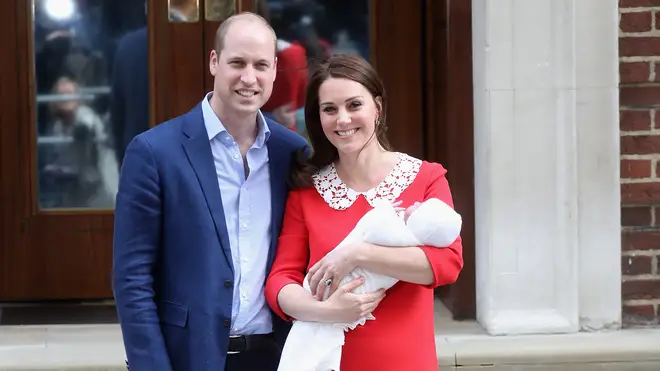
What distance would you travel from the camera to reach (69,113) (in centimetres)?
532

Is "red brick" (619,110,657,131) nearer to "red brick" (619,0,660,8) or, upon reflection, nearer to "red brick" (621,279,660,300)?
"red brick" (619,0,660,8)

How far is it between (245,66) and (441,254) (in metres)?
0.72

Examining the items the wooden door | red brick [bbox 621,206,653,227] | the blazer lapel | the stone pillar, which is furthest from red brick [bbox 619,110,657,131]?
the blazer lapel

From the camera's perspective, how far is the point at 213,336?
2.84 metres

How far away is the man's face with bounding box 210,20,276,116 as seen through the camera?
2.81 metres

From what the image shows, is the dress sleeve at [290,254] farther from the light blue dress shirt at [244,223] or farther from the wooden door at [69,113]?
the wooden door at [69,113]

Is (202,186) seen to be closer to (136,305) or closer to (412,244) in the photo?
(136,305)

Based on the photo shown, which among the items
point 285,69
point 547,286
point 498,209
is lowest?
point 547,286

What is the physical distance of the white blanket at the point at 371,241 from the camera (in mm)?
2701

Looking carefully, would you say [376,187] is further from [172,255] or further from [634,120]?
[634,120]

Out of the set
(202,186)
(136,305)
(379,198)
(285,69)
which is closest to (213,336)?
(136,305)

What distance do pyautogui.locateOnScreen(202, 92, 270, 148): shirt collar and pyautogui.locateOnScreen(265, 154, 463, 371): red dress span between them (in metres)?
0.18

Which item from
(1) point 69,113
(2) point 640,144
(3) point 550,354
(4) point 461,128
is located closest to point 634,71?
(2) point 640,144

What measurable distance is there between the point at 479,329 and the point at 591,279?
0.55 metres
